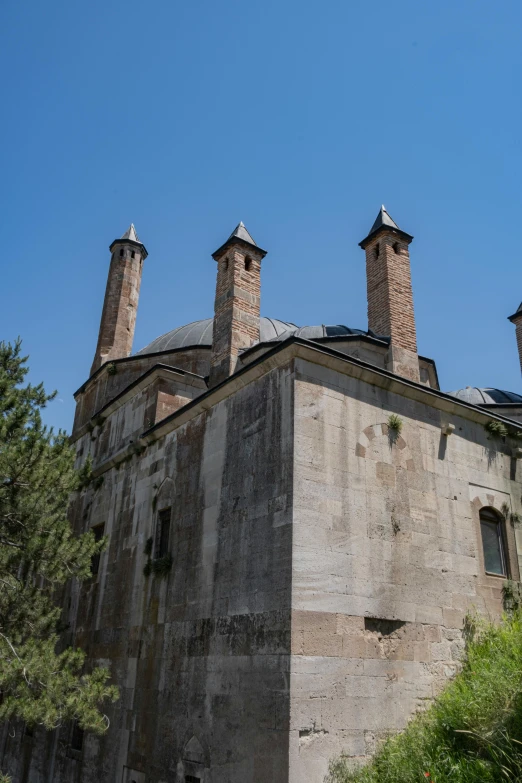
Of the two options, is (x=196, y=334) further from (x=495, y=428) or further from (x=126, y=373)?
(x=495, y=428)

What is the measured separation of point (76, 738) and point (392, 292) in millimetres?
9573

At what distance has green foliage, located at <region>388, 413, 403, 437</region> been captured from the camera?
29.5 feet

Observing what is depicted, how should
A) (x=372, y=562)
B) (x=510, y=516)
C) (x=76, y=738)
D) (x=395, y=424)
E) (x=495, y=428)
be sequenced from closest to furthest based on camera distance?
(x=372, y=562) < (x=395, y=424) < (x=510, y=516) < (x=495, y=428) < (x=76, y=738)

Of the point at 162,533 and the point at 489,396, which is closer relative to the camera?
the point at 162,533

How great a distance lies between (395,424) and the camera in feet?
29.5

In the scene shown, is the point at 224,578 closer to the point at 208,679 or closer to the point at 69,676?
the point at 208,679

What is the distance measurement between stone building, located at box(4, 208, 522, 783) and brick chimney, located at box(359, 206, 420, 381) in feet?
0.12

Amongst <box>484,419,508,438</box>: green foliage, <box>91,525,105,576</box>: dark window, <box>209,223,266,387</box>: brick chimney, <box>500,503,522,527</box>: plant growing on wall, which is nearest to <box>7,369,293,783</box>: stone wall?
<box>91,525,105,576</box>: dark window

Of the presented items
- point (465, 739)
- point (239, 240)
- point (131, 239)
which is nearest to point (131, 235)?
point (131, 239)

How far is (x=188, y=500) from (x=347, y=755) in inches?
163

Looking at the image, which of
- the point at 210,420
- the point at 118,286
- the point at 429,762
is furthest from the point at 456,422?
the point at 118,286

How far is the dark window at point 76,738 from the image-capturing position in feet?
36.7

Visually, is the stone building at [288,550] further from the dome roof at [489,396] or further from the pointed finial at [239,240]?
the dome roof at [489,396]

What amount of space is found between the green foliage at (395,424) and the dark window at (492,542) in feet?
6.67
